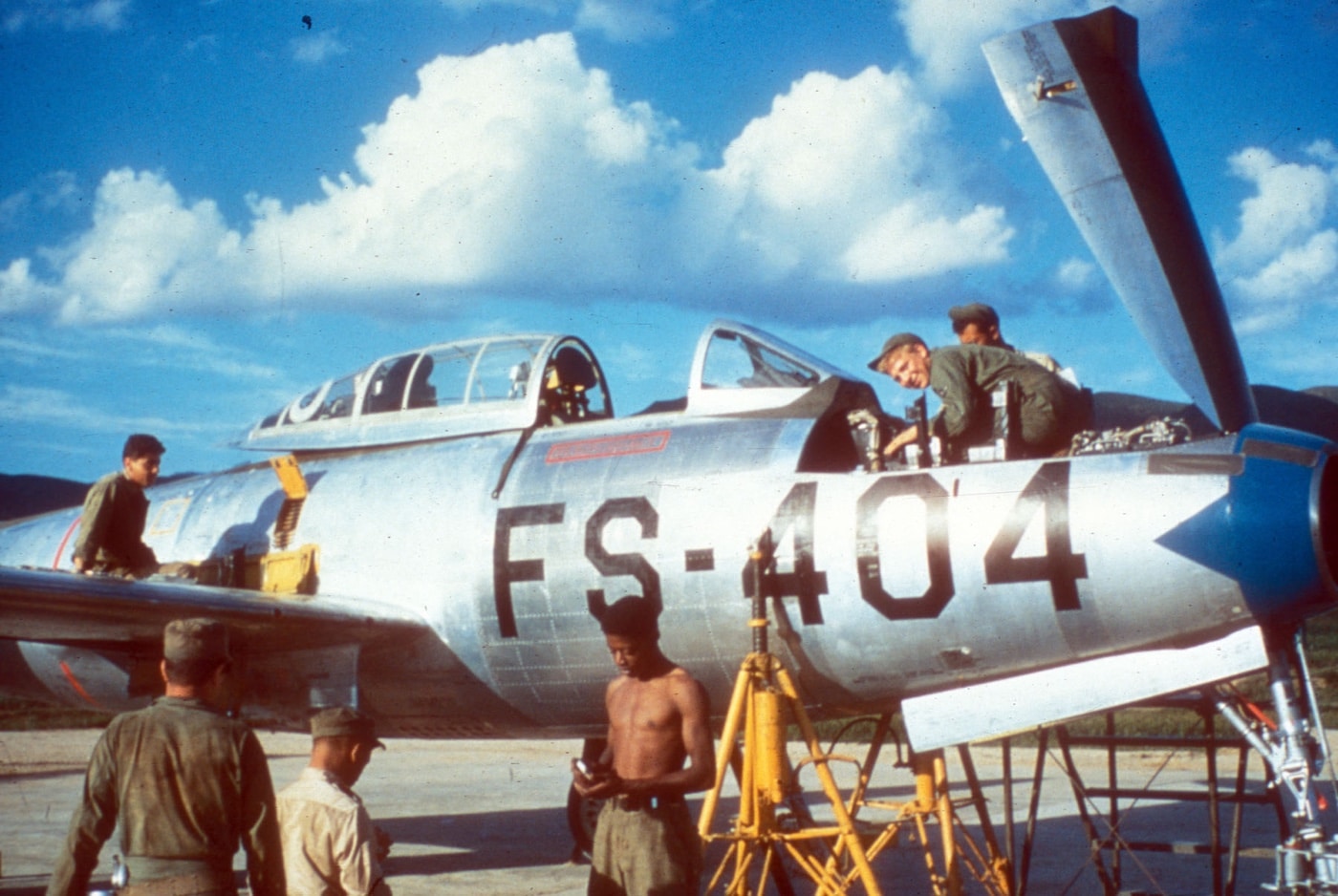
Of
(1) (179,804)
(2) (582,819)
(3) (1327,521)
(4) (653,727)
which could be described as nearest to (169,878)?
(1) (179,804)

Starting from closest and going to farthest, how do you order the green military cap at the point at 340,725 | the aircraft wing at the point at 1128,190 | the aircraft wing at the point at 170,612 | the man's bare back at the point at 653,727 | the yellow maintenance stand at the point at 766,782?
the green military cap at the point at 340,725 < the man's bare back at the point at 653,727 < the yellow maintenance stand at the point at 766,782 < the aircraft wing at the point at 1128,190 < the aircraft wing at the point at 170,612

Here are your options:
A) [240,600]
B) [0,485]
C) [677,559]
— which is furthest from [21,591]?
[0,485]

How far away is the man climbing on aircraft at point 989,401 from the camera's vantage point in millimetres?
7176

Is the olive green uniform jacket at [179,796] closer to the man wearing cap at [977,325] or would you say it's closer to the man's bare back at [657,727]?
the man's bare back at [657,727]

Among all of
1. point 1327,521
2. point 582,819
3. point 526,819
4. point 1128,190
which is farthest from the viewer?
point 526,819

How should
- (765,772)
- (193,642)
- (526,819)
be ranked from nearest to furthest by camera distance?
(193,642), (765,772), (526,819)

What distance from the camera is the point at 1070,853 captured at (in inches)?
421

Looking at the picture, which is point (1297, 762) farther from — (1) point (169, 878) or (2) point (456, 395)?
(2) point (456, 395)

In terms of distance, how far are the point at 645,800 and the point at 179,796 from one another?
1.88m

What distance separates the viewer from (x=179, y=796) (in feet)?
13.9

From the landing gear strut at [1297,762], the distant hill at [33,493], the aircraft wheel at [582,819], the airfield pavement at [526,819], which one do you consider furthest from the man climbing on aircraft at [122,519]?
the distant hill at [33,493]

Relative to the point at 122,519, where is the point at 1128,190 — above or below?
above

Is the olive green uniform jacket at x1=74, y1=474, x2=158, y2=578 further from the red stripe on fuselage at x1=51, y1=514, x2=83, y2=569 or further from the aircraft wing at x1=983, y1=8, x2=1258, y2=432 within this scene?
the aircraft wing at x1=983, y1=8, x2=1258, y2=432

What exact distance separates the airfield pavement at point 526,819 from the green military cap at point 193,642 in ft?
17.2
